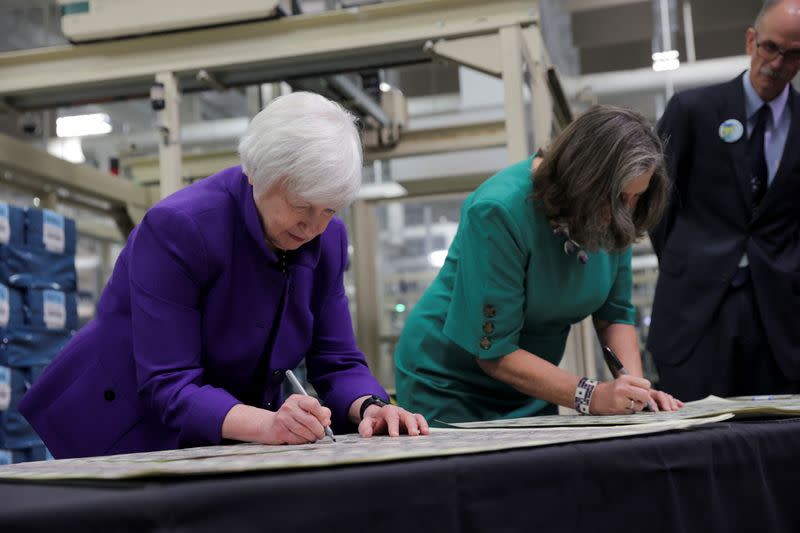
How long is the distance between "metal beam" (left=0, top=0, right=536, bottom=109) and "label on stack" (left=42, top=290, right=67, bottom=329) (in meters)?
1.05

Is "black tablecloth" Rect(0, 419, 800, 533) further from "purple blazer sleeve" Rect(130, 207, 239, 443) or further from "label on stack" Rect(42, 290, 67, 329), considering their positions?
"label on stack" Rect(42, 290, 67, 329)

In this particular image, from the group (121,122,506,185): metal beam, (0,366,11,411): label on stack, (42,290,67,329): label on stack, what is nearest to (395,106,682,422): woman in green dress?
(0,366,11,411): label on stack

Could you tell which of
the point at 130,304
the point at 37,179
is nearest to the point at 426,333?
the point at 130,304

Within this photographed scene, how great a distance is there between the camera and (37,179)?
520 cm

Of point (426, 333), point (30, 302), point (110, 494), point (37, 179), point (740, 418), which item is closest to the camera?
point (110, 494)

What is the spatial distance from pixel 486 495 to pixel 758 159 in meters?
1.53

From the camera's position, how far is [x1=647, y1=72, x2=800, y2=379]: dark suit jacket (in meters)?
1.95

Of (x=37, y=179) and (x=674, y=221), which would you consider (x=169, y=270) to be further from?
(x=37, y=179)

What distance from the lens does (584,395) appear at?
5.05 ft

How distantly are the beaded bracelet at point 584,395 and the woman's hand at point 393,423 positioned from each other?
38 cm

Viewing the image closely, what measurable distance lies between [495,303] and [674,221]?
75 cm

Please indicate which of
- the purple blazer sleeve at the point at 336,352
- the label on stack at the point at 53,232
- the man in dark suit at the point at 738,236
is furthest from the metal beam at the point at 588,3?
the purple blazer sleeve at the point at 336,352

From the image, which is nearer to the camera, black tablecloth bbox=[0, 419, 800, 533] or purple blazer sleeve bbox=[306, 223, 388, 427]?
black tablecloth bbox=[0, 419, 800, 533]

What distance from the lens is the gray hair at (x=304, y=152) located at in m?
1.26
